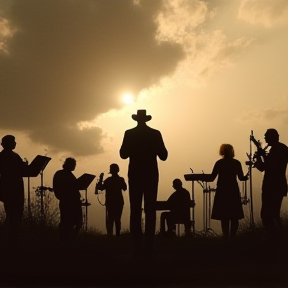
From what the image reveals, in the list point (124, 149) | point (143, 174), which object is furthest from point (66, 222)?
point (143, 174)

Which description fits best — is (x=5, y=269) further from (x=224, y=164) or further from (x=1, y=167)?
(x=224, y=164)

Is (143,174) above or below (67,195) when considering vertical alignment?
above

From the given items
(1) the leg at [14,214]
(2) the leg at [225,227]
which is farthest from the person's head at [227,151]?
(1) the leg at [14,214]

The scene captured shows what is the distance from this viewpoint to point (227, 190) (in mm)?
12336

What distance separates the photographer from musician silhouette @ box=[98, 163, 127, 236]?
1602 centimetres

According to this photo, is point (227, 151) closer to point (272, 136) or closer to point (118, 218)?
point (272, 136)

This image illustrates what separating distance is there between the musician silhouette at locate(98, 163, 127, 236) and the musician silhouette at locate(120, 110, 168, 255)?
268 inches

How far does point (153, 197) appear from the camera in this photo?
903 cm

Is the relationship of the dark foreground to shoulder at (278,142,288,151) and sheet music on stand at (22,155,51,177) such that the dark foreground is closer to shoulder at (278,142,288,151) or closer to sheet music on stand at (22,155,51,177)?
sheet music on stand at (22,155,51,177)

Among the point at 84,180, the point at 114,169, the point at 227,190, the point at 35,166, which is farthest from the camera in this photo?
the point at 114,169

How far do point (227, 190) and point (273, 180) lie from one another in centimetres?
227

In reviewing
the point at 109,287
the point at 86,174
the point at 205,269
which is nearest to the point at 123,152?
the point at 205,269

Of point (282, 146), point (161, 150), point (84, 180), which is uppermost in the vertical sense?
point (282, 146)

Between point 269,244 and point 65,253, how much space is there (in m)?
3.45
